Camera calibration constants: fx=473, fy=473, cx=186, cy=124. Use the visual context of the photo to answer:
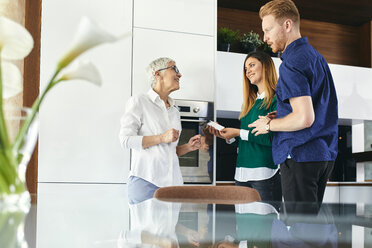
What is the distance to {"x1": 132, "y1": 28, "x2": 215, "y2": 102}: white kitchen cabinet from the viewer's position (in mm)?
3033

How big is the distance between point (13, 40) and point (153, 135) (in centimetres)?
199

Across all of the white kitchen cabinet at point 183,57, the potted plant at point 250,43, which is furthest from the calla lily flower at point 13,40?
the potted plant at point 250,43

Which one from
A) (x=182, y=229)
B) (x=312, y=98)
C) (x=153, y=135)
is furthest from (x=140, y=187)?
(x=182, y=229)

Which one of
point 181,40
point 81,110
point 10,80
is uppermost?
point 181,40

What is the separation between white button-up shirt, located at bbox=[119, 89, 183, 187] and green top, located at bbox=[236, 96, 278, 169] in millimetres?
383

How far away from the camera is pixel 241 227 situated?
0.76m

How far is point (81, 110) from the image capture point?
288 centimetres

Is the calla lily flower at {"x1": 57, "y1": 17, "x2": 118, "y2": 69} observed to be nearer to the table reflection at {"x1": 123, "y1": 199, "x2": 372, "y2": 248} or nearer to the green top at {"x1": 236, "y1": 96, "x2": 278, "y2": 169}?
the table reflection at {"x1": 123, "y1": 199, "x2": 372, "y2": 248}

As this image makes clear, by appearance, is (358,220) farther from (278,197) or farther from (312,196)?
(278,197)

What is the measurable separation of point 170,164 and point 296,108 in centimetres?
95

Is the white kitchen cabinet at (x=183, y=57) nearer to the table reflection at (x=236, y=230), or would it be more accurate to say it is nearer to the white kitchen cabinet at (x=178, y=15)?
the white kitchen cabinet at (x=178, y=15)

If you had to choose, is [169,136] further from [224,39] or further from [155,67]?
[224,39]

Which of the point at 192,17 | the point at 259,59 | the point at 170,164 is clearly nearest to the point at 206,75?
the point at 192,17

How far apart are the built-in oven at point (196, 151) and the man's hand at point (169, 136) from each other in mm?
640
